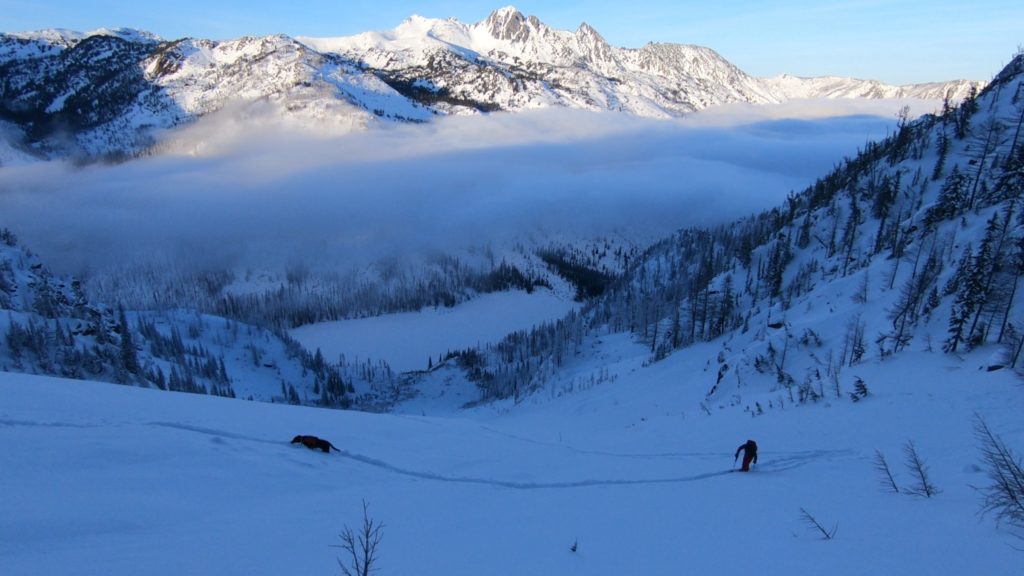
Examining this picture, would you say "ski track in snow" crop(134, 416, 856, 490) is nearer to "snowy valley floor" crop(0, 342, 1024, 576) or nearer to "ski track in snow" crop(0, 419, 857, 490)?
"ski track in snow" crop(0, 419, 857, 490)

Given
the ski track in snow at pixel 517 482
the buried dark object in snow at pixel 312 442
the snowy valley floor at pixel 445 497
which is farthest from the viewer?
the buried dark object in snow at pixel 312 442

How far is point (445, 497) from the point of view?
12055 millimetres

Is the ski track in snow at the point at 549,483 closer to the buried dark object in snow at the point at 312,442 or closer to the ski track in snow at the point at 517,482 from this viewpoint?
the ski track in snow at the point at 517,482

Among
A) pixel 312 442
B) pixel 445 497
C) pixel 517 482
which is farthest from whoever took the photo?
pixel 517 482

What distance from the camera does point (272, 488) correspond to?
35.4 ft

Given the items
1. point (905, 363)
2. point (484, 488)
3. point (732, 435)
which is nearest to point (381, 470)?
point (484, 488)

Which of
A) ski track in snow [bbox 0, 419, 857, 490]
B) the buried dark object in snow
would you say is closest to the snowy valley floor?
ski track in snow [bbox 0, 419, 857, 490]

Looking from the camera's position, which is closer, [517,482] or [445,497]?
[445,497]

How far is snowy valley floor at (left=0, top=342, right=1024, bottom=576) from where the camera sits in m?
7.60

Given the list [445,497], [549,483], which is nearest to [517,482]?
[549,483]

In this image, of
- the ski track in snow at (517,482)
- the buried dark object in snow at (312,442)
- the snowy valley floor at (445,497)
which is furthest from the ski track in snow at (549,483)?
the buried dark object in snow at (312,442)

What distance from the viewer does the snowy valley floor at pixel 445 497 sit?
24.9 feet

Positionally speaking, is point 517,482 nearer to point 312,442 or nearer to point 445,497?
point 445,497

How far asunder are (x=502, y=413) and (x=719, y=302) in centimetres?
4226
